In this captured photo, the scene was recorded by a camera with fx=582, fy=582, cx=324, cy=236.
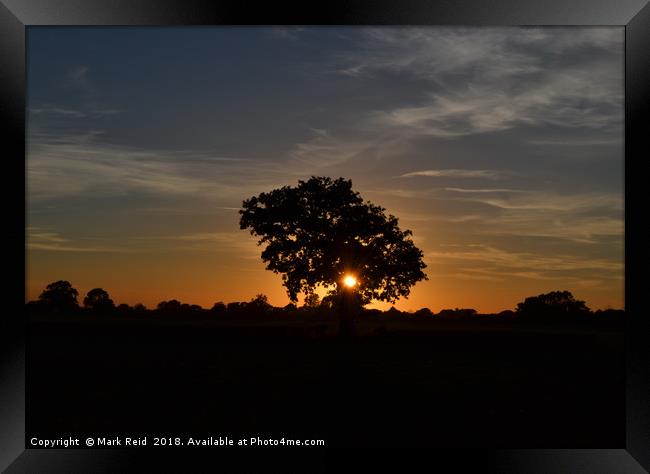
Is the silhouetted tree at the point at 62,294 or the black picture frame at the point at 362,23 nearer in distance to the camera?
the black picture frame at the point at 362,23

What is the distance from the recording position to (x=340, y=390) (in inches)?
466

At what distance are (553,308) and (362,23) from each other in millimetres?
23078

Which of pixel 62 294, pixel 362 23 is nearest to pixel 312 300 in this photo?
pixel 62 294

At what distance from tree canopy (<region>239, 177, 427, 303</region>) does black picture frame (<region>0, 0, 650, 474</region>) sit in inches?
749

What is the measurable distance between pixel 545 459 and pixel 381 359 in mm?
12261

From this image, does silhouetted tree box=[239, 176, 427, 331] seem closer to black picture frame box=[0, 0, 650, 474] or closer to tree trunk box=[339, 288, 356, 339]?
tree trunk box=[339, 288, 356, 339]

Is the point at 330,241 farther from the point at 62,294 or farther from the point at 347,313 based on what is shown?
the point at 62,294

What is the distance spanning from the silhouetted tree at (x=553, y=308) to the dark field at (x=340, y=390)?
2564 millimetres

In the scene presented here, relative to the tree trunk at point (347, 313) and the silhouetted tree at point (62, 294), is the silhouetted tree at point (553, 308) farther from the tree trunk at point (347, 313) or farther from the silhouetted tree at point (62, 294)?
the silhouetted tree at point (62, 294)

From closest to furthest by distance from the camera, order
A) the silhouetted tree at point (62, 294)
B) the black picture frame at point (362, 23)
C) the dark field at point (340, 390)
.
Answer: the black picture frame at point (362, 23), the dark field at point (340, 390), the silhouetted tree at point (62, 294)

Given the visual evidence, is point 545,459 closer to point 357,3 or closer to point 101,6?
point 357,3

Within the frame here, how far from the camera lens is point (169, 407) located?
9.89 meters

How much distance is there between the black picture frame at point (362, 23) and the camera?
6270 mm

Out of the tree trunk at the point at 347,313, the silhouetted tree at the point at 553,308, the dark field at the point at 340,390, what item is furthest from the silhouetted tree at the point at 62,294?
the silhouetted tree at the point at 553,308
